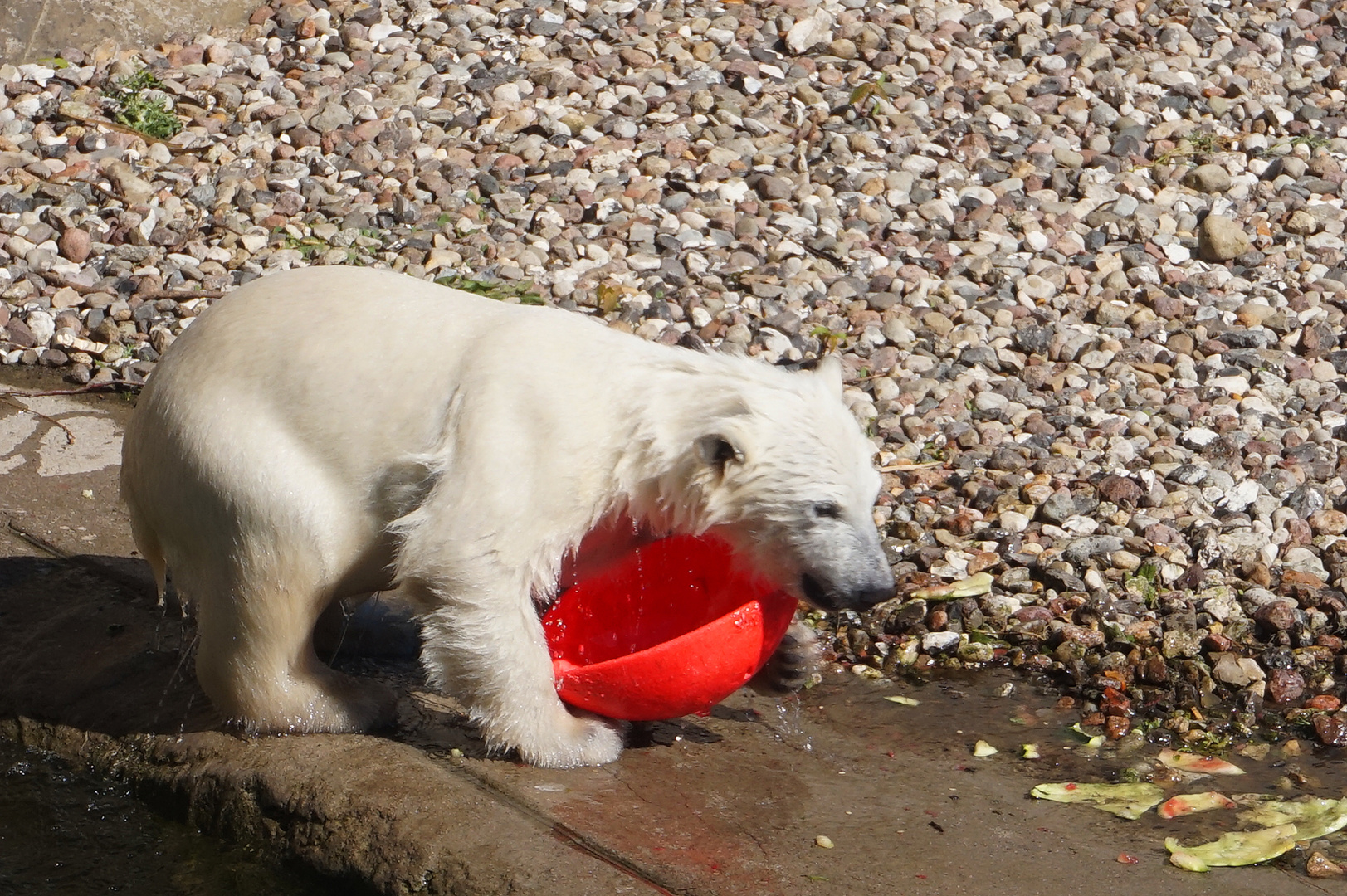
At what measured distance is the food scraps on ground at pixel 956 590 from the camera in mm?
4594

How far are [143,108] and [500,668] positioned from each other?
17.8 ft

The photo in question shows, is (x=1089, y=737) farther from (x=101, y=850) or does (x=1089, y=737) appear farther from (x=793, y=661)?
(x=101, y=850)

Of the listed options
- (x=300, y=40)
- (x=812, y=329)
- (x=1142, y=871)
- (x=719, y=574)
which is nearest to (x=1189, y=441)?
(x=812, y=329)

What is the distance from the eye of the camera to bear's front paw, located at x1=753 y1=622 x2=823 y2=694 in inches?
148

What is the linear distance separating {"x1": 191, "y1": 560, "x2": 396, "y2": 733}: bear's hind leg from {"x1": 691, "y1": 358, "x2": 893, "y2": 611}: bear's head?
1039 mm

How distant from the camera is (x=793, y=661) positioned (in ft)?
12.3

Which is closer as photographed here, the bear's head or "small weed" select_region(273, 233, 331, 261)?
the bear's head

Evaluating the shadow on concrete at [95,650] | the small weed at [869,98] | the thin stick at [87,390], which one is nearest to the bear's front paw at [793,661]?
the shadow on concrete at [95,650]

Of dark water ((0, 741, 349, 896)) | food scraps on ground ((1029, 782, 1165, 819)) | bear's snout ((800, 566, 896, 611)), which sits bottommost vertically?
dark water ((0, 741, 349, 896))

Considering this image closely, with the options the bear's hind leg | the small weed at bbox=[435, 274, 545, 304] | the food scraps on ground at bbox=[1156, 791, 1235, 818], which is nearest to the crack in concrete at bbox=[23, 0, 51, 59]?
the small weed at bbox=[435, 274, 545, 304]

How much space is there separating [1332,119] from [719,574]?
5361 millimetres

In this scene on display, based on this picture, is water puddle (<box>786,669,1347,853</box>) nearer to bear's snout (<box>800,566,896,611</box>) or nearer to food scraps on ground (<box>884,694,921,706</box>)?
food scraps on ground (<box>884,694,921,706</box>)

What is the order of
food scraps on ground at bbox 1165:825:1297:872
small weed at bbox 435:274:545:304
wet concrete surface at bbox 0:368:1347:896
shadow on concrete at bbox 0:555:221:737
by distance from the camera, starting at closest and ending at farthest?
wet concrete surface at bbox 0:368:1347:896, food scraps on ground at bbox 1165:825:1297:872, shadow on concrete at bbox 0:555:221:737, small weed at bbox 435:274:545:304

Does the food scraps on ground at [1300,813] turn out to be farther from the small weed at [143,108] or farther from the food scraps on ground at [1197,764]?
the small weed at [143,108]
